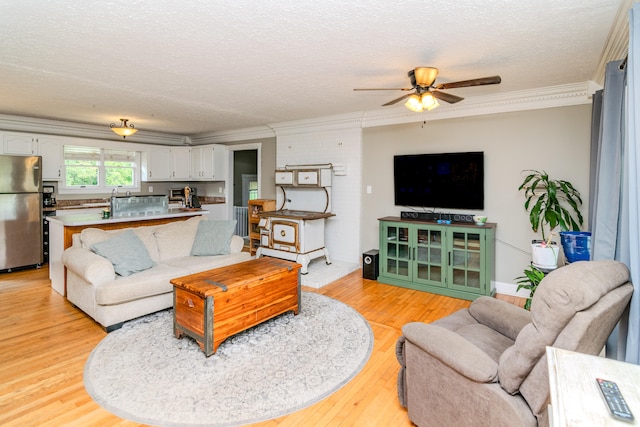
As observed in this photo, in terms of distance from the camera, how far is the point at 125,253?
137 inches

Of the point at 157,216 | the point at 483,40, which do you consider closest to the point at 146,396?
the point at 157,216

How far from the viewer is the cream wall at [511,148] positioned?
147 inches

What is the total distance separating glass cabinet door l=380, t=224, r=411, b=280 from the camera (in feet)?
14.6

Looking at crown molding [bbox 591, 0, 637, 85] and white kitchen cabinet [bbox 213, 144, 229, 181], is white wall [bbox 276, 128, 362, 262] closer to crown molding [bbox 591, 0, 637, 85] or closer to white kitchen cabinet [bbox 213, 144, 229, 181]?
white kitchen cabinet [bbox 213, 144, 229, 181]

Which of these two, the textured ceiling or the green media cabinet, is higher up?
the textured ceiling

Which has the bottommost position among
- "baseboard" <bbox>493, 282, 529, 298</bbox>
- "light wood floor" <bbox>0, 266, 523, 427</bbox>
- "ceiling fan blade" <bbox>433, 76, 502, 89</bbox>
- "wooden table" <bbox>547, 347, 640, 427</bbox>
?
"light wood floor" <bbox>0, 266, 523, 427</bbox>

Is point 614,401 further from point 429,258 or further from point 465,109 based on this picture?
point 465,109

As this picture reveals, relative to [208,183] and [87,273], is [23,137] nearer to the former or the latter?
[208,183]

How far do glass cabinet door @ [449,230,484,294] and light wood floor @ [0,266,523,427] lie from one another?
0.24 meters

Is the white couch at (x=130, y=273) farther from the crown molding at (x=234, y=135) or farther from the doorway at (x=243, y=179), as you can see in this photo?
the doorway at (x=243, y=179)

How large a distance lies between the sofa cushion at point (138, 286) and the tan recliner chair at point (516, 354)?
8.29ft

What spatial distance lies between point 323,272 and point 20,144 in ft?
17.3

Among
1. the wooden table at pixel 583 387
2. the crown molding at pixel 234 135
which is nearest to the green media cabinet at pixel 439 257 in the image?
the wooden table at pixel 583 387

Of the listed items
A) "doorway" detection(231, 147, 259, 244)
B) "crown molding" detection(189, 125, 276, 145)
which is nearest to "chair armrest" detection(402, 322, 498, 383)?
"crown molding" detection(189, 125, 276, 145)
